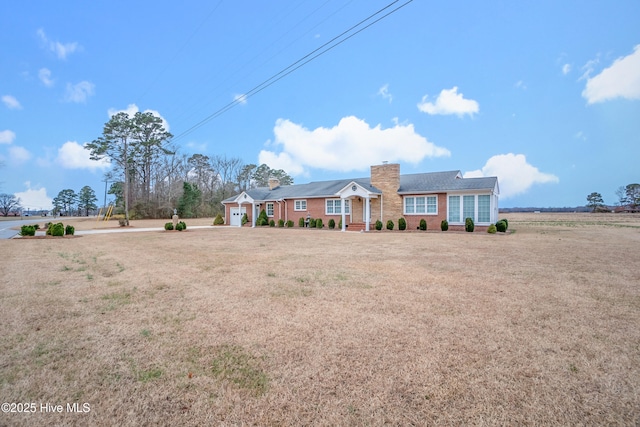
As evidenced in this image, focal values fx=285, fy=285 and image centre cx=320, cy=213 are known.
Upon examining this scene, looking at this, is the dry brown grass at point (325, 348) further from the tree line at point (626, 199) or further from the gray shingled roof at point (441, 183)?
the tree line at point (626, 199)

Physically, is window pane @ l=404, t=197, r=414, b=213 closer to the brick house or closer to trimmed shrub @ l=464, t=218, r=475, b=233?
the brick house

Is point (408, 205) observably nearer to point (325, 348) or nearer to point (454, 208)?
point (454, 208)

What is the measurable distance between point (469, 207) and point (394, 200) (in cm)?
498

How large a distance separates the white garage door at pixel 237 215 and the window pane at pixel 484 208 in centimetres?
2094

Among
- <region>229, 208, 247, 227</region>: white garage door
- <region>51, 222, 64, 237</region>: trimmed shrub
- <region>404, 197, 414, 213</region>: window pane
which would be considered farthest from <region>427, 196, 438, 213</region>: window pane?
<region>51, 222, 64, 237</region>: trimmed shrub

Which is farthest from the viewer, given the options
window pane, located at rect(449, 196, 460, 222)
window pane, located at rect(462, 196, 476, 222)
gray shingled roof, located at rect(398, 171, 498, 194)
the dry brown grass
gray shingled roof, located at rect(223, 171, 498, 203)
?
window pane, located at rect(449, 196, 460, 222)

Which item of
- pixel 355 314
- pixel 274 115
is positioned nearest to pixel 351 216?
pixel 274 115

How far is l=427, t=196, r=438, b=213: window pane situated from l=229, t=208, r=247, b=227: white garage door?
699 inches

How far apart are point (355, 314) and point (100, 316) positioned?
3.82 metres

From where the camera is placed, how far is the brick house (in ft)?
61.1

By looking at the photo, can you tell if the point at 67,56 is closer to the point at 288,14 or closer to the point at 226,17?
the point at 226,17

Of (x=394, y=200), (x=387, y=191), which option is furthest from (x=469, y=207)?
(x=387, y=191)

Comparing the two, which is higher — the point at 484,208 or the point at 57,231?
the point at 484,208

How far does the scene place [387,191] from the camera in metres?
21.6
